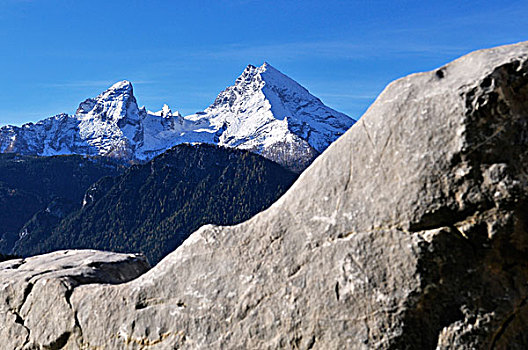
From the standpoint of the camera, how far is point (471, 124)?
743 cm

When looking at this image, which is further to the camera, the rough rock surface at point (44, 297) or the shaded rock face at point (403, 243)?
the rough rock surface at point (44, 297)

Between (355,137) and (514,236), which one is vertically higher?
(355,137)

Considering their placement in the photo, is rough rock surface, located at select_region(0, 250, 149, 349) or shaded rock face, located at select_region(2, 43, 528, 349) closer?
shaded rock face, located at select_region(2, 43, 528, 349)

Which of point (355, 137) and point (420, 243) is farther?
point (355, 137)

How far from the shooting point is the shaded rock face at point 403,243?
731 centimetres

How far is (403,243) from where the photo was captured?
746cm

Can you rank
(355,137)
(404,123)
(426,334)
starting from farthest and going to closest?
(355,137), (404,123), (426,334)

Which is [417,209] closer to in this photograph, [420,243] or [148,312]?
[420,243]

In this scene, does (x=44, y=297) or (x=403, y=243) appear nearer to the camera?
(x=403, y=243)

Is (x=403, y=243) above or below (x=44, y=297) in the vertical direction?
above

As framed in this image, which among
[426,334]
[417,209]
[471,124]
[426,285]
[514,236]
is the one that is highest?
[471,124]

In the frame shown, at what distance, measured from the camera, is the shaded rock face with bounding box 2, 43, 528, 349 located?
7312 mm

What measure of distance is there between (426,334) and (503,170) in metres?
2.32

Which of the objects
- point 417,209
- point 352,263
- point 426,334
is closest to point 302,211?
point 352,263
